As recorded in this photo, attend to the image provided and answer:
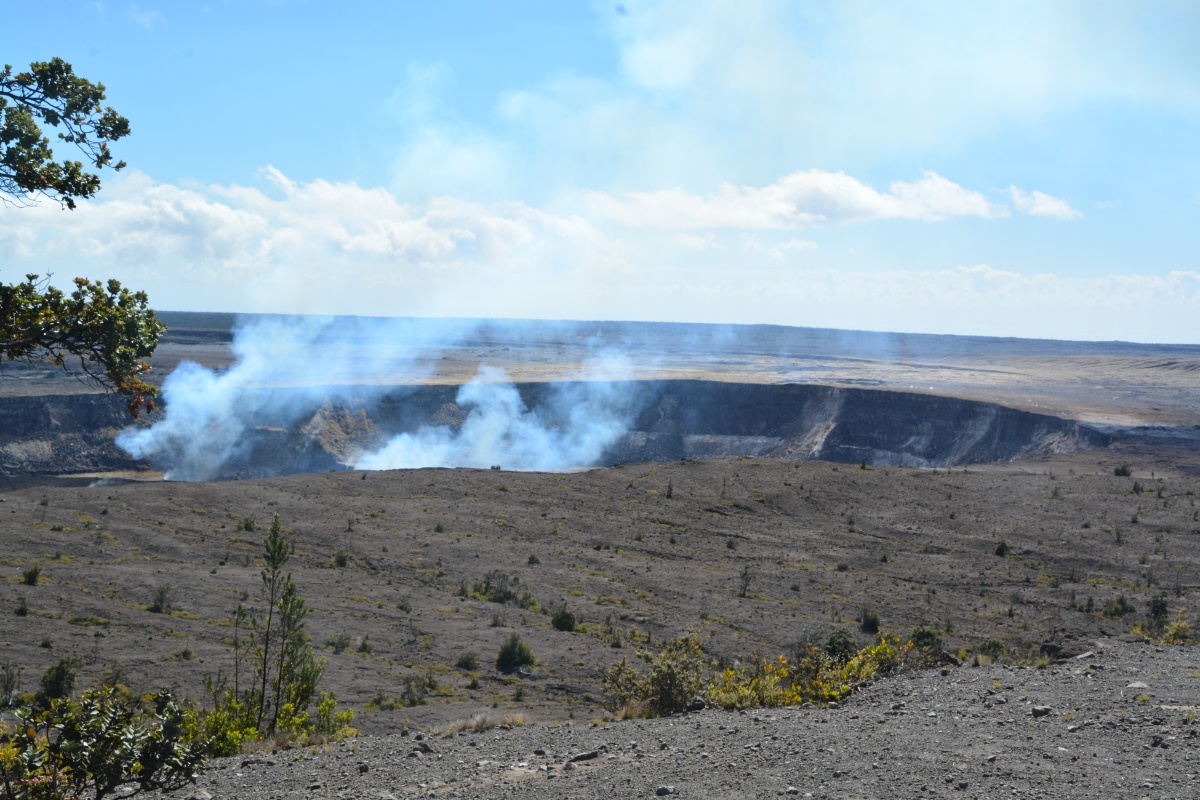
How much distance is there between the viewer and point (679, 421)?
8156cm

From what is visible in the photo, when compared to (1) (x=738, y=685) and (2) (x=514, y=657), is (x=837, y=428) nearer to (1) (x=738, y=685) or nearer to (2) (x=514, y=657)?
(2) (x=514, y=657)

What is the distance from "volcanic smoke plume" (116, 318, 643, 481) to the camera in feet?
211

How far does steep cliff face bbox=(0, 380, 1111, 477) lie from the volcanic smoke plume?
95 cm

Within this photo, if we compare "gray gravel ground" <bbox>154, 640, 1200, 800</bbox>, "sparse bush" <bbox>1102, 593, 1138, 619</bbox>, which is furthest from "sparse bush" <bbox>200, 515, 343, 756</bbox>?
"sparse bush" <bbox>1102, 593, 1138, 619</bbox>

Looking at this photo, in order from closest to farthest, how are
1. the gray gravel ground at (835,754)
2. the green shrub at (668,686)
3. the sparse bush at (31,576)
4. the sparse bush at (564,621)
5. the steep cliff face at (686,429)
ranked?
the gray gravel ground at (835,754)
the green shrub at (668,686)
the sparse bush at (31,576)
the sparse bush at (564,621)
the steep cliff face at (686,429)

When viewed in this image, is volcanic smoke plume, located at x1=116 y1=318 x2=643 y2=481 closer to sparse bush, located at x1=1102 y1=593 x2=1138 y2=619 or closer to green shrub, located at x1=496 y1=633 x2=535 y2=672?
green shrub, located at x1=496 y1=633 x2=535 y2=672

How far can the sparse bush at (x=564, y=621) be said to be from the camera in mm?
23703

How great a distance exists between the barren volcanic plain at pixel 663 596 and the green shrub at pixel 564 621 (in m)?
0.54

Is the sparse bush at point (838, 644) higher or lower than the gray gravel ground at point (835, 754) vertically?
lower

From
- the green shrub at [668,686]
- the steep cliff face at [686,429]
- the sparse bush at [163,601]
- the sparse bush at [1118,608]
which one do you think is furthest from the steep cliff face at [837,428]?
the green shrub at [668,686]

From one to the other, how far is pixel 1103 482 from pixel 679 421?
4107 centimetres

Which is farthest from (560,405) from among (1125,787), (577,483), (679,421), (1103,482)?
(1125,787)

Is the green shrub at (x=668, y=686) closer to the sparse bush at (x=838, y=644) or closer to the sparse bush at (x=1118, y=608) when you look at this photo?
the sparse bush at (x=838, y=644)

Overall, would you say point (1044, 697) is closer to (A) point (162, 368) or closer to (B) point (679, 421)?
(B) point (679, 421)
